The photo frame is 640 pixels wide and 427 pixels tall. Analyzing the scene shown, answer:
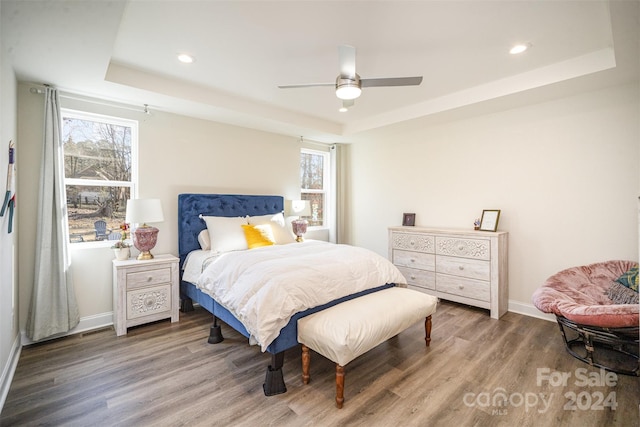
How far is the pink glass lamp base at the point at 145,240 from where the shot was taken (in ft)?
10.6

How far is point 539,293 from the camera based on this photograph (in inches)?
109

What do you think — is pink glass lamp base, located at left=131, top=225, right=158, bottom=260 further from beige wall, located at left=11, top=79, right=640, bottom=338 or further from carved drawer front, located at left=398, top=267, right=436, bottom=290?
carved drawer front, located at left=398, top=267, right=436, bottom=290

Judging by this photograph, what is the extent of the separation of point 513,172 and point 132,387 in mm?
4493

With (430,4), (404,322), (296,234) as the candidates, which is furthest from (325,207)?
(430,4)

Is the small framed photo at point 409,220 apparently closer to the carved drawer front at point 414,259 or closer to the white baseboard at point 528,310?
the carved drawer front at point 414,259

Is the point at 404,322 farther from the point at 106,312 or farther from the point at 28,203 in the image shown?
the point at 28,203

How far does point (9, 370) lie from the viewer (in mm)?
2188

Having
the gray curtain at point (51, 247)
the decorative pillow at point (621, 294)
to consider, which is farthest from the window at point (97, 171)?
the decorative pillow at point (621, 294)

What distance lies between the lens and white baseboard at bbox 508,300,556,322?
336 centimetres

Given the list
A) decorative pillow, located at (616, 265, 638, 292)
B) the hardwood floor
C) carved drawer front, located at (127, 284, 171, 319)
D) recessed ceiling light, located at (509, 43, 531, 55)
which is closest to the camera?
the hardwood floor

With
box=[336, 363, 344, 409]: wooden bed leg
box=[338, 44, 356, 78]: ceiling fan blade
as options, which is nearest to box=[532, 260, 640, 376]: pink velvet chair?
box=[336, 363, 344, 409]: wooden bed leg

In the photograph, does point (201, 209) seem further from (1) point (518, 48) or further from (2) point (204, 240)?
(1) point (518, 48)

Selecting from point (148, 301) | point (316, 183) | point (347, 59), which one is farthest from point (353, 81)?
point (316, 183)

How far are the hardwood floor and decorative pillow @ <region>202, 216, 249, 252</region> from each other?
3.31 ft
